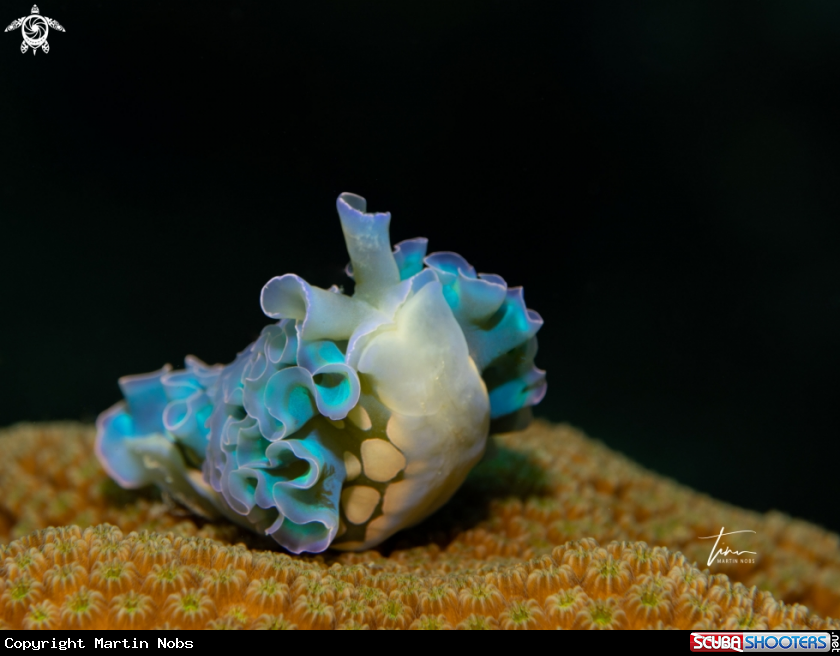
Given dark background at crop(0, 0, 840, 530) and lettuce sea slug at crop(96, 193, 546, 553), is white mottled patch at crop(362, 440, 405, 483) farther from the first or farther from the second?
dark background at crop(0, 0, 840, 530)

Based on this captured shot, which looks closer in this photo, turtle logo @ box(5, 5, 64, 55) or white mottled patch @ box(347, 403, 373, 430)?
white mottled patch @ box(347, 403, 373, 430)

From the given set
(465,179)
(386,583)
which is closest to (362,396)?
(386,583)

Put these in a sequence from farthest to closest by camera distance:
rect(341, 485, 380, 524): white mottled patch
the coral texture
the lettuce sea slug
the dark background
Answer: the dark background, rect(341, 485, 380, 524): white mottled patch, the lettuce sea slug, the coral texture

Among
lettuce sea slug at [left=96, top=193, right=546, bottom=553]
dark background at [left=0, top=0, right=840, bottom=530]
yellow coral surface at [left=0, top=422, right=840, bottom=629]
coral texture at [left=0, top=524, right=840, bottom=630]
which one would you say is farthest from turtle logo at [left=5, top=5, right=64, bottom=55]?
coral texture at [left=0, top=524, right=840, bottom=630]

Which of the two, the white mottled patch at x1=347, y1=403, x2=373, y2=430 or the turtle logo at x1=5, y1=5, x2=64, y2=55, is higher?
the turtle logo at x1=5, y1=5, x2=64, y2=55

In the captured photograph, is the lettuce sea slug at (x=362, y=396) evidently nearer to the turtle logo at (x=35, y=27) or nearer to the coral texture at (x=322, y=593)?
the coral texture at (x=322, y=593)

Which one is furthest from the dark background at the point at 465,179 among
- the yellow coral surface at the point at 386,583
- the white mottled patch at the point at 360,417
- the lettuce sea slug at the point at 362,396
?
the yellow coral surface at the point at 386,583

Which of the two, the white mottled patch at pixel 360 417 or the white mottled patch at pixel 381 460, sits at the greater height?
the white mottled patch at pixel 360 417

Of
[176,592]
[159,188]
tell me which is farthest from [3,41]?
[176,592]
